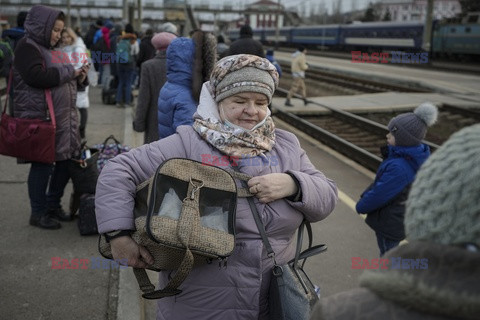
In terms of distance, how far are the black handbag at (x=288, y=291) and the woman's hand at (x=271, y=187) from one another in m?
0.06

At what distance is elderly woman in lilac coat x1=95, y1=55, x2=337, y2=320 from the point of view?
2.00m

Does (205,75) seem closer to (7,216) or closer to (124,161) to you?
(124,161)

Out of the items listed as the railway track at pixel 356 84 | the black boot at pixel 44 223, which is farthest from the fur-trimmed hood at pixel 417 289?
the railway track at pixel 356 84

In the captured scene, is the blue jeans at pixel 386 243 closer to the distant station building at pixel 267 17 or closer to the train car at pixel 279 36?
the train car at pixel 279 36

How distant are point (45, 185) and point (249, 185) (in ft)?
9.84

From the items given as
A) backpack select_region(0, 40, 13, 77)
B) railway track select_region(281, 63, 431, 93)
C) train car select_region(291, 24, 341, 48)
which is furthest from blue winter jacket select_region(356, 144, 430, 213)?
train car select_region(291, 24, 341, 48)

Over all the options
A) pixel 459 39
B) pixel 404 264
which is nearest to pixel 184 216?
pixel 404 264

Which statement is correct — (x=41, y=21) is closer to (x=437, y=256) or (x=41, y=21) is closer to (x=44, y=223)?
(x=44, y=223)

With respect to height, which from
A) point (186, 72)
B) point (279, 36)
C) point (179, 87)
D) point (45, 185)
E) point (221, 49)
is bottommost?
point (45, 185)

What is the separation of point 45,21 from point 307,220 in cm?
295

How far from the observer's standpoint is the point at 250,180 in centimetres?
204

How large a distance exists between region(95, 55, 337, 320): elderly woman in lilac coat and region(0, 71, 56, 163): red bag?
235 cm

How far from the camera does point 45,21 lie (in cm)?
401

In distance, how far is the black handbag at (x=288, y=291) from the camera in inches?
75.4
